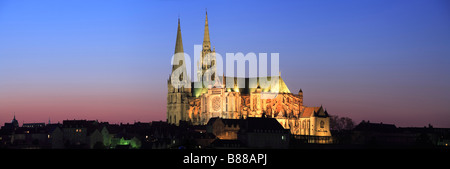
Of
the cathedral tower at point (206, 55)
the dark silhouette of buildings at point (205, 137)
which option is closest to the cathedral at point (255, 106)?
the cathedral tower at point (206, 55)

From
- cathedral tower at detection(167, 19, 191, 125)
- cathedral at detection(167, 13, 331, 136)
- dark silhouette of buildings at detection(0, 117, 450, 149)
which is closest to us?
dark silhouette of buildings at detection(0, 117, 450, 149)

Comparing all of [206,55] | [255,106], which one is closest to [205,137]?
[255,106]

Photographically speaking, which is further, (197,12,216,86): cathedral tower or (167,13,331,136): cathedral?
(197,12,216,86): cathedral tower

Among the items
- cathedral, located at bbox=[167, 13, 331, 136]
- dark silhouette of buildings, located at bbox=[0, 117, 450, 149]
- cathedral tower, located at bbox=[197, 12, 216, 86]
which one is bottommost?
dark silhouette of buildings, located at bbox=[0, 117, 450, 149]

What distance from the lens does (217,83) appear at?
7062 inches

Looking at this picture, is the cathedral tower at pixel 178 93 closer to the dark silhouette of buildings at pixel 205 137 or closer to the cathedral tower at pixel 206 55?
the cathedral tower at pixel 206 55

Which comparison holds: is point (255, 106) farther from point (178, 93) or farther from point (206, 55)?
point (178, 93)

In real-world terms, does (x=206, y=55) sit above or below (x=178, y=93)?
above

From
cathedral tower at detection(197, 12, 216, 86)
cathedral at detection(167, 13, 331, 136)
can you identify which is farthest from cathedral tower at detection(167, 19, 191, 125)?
cathedral tower at detection(197, 12, 216, 86)

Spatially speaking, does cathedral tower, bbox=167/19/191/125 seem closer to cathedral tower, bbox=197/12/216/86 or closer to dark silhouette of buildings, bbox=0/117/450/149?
cathedral tower, bbox=197/12/216/86

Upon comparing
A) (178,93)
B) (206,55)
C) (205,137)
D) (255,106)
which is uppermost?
(206,55)
